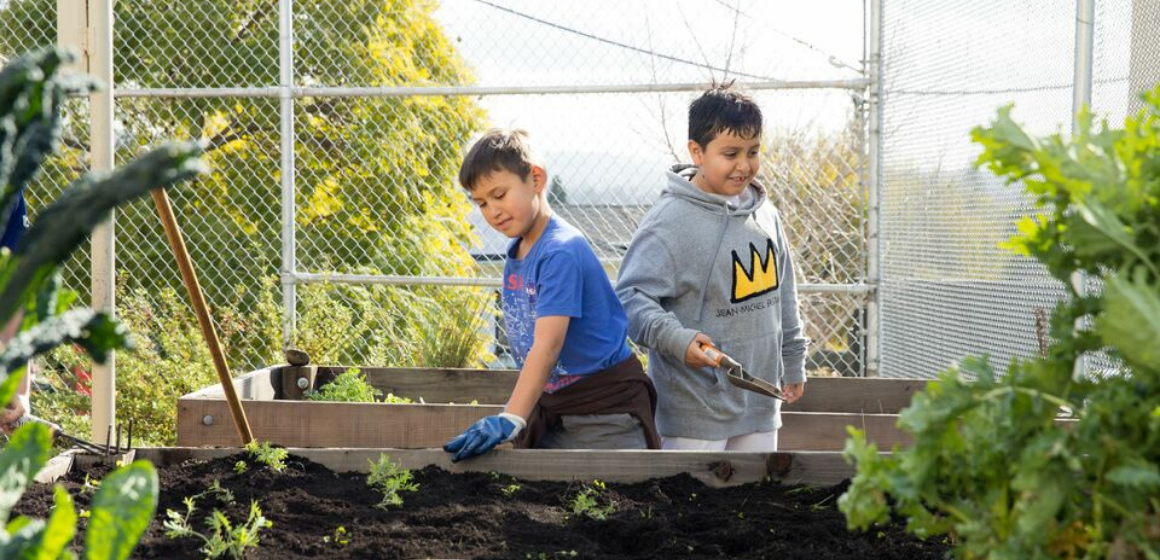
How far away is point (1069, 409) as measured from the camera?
1.08 meters

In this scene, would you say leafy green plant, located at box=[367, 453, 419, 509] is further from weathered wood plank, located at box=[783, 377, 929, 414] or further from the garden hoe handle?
weathered wood plank, located at box=[783, 377, 929, 414]

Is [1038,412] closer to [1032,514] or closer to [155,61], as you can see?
[1032,514]

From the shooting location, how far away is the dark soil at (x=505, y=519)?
1996 millimetres

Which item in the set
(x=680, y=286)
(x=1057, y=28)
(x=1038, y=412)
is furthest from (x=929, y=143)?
(x=1038, y=412)

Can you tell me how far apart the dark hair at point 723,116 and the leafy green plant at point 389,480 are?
4.30 ft

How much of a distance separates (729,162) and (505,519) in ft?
4.49

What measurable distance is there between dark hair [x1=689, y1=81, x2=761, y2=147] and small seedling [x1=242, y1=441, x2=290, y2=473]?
1.45 m

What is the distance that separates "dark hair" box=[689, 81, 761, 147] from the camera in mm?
3102

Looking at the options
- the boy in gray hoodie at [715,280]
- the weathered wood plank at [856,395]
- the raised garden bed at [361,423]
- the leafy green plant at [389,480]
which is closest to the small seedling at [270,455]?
the leafy green plant at [389,480]

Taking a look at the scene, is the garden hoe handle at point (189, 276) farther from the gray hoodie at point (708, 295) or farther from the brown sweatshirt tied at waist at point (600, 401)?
the gray hoodie at point (708, 295)

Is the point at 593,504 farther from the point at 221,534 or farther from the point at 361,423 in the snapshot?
the point at 361,423

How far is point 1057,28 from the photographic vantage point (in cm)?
378

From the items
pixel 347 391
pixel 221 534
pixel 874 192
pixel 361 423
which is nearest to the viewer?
pixel 221 534

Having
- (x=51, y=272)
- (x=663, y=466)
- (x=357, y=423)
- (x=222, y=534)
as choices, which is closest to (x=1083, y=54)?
(x=663, y=466)
